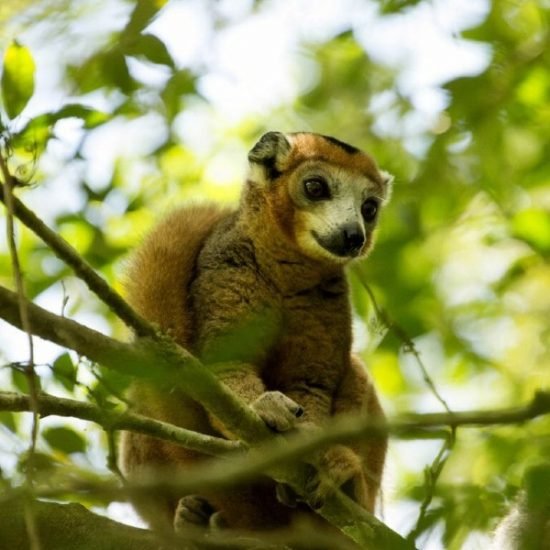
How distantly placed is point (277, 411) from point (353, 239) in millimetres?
1710

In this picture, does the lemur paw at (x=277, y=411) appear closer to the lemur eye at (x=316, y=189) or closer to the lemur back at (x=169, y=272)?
the lemur back at (x=169, y=272)

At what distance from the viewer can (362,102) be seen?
1101 centimetres

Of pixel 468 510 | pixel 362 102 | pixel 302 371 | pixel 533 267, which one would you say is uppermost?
pixel 362 102

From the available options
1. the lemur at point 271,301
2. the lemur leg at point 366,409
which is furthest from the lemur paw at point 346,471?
the lemur leg at point 366,409

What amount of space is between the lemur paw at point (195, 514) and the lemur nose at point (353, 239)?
1.98 m

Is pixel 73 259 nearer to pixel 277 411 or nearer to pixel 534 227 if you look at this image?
pixel 277 411

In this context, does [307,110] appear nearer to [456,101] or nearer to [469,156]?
[469,156]

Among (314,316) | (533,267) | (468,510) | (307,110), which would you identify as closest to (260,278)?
(314,316)

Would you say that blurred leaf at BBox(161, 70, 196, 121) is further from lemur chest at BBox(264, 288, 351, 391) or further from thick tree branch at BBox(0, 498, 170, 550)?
thick tree branch at BBox(0, 498, 170, 550)

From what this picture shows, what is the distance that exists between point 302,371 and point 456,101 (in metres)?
2.12

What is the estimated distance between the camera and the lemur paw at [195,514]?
6.96 m

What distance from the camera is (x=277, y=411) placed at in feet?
20.5

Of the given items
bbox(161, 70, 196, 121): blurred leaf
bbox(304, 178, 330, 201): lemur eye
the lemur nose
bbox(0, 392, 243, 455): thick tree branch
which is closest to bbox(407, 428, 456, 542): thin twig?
bbox(0, 392, 243, 455): thick tree branch

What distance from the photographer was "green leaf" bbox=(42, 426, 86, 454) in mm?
5777
